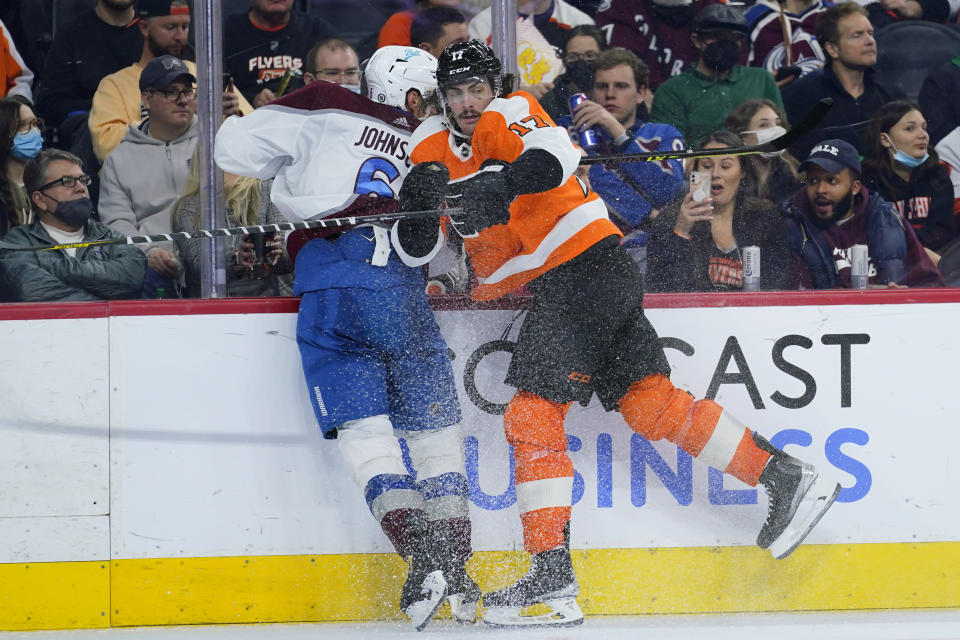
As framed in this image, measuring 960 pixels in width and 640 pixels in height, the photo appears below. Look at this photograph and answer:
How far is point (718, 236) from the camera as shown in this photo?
3.22 metres

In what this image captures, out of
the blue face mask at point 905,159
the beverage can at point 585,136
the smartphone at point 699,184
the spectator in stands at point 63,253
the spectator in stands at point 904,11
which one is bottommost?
the spectator in stands at point 63,253

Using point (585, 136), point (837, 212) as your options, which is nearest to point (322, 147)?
point (585, 136)

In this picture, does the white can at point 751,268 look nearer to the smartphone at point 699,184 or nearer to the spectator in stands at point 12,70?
the smartphone at point 699,184

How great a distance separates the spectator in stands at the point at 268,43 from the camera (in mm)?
3232

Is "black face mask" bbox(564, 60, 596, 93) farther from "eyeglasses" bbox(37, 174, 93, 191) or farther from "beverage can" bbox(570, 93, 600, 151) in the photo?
"eyeglasses" bbox(37, 174, 93, 191)

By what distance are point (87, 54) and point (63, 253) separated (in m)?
0.78

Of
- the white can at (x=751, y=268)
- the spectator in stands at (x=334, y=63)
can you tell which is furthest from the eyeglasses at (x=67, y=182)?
the white can at (x=751, y=268)

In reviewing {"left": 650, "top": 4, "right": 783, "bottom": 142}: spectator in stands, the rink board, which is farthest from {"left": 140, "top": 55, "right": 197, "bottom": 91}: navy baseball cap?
{"left": 650, "top": 4, "right": 783, "bottom": 142}: spectator in stands

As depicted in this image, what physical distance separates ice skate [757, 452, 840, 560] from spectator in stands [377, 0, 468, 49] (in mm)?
1611

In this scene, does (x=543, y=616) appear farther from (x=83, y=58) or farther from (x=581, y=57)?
(x=83, y=58)

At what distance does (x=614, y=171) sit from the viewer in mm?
3195

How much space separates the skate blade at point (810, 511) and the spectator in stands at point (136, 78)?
186 cm

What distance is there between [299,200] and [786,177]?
5.09 ft

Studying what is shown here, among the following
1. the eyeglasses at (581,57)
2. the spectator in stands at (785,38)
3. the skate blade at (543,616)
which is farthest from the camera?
the spectator in stands at (785,38)
